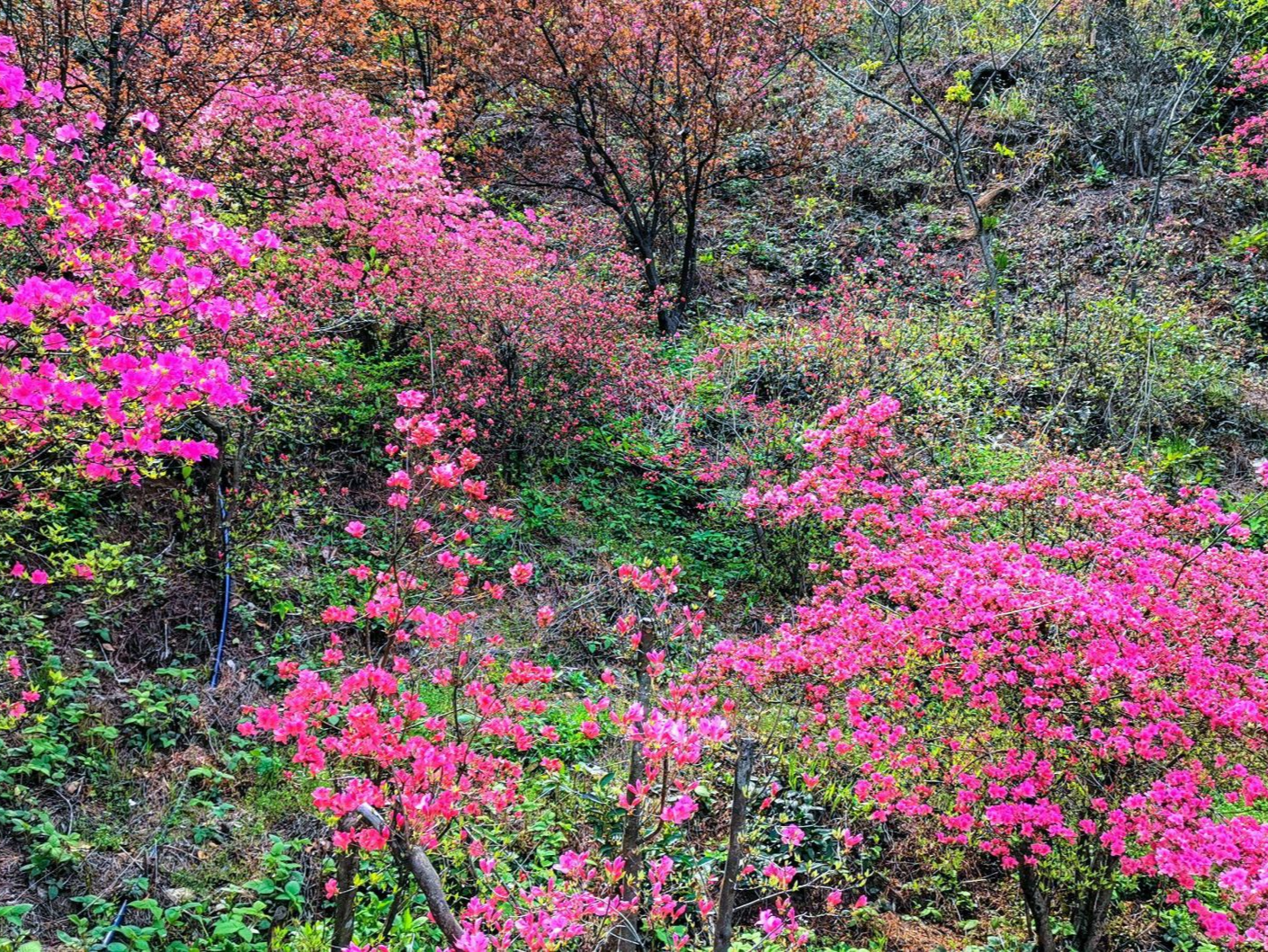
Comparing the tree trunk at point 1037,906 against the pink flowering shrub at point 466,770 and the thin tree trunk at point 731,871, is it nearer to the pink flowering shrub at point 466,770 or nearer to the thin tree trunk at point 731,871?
the pink flowering shrub at point 466,770

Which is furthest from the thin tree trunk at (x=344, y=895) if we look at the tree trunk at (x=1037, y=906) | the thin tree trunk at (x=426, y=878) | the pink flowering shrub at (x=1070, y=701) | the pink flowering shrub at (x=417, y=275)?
the pink flowering shrub at (x=417, y=275)

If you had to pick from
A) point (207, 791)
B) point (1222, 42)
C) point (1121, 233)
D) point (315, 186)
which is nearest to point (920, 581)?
point (207, 791)

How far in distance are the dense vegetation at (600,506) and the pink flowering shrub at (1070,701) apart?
3 centimetres

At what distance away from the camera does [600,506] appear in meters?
7.19

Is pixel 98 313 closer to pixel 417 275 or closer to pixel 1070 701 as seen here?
pixel 1070 701

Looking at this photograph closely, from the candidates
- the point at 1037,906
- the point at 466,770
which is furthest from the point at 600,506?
the point at 1037,906

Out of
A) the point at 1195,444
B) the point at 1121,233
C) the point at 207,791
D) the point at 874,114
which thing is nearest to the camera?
the point at 207,791

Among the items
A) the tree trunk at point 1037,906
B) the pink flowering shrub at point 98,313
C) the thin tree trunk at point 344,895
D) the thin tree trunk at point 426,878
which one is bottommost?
the tree trunk at point 1037,906

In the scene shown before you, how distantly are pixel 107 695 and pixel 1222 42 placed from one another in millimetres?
16483

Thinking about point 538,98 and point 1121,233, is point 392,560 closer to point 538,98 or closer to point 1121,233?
point 538,98

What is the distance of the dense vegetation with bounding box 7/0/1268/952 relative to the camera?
2961 millimetres

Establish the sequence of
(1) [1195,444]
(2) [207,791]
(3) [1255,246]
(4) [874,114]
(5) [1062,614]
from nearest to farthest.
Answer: (5) [1062,614] < (2) [207,791] < (1) [1195,444] < (3) [1255,246] < (4) [874,114]

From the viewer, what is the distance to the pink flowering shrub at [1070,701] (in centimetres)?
292

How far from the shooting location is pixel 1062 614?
320 centimetres
